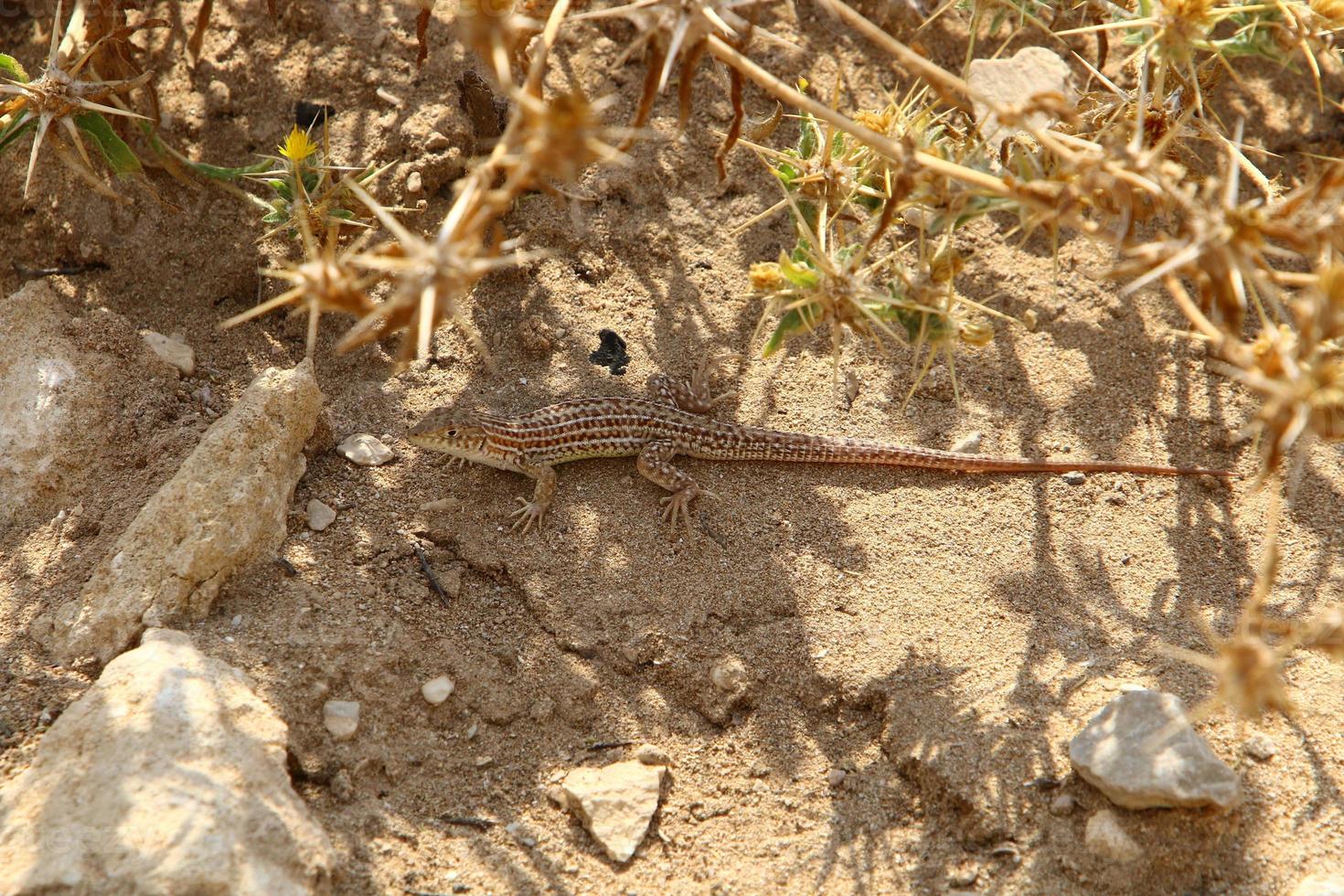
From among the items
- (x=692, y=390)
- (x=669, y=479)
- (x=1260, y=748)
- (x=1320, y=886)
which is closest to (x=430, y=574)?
(x=669, y=479)

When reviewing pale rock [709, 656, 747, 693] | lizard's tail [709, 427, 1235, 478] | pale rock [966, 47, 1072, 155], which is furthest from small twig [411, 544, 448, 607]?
pale rock [966, 47, 1072, 155]

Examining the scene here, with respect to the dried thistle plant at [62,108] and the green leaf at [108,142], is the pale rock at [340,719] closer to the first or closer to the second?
the dried thistle plant at [62,108]

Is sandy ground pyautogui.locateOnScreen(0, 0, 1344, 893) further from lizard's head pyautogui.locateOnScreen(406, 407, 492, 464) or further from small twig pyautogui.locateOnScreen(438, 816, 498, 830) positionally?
lizard's head pyautogui.locateOnScreen(406, 407, 492, 464)

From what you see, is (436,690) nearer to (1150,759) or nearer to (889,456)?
(889,456)

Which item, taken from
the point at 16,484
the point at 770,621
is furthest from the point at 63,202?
the point at 770,621

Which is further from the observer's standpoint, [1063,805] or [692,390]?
[692,390]
